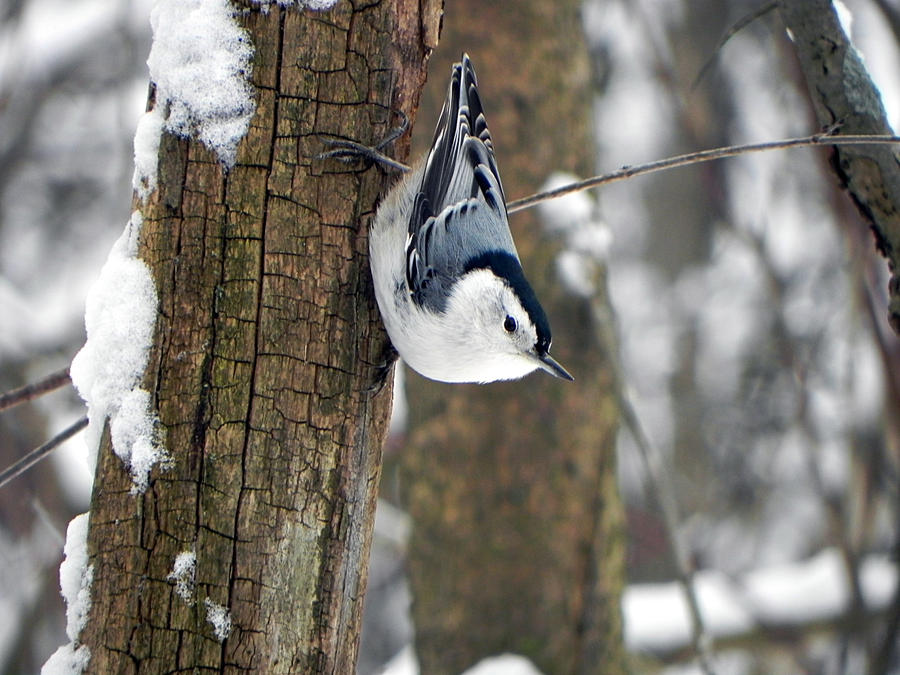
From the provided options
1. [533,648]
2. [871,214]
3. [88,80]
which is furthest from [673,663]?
[88,80]

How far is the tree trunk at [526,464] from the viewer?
329cm

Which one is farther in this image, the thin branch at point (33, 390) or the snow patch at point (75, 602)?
the thin branch at point (33, 390)

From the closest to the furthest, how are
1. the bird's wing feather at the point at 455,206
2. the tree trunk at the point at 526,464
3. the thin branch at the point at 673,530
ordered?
the bird's wing feather at the point at 455,206, the thin branch at the point at 673,530, the tree trunk at the point at 526,464

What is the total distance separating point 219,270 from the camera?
1582 millimetres

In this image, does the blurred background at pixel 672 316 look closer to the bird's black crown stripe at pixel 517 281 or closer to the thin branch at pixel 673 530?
the thin branch at pixel 673 530

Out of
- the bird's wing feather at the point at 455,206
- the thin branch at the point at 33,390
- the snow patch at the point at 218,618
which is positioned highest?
the bird's wing feather at the point at 455,206

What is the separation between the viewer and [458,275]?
2.19 metres

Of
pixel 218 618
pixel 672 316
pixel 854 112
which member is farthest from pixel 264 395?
pixel 672 316

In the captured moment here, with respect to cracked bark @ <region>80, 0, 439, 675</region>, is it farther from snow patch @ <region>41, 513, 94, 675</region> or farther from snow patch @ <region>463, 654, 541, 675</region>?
snow patch @ <region>463, 654, 541, 675</region>

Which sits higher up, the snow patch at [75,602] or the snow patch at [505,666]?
the snow patch at [75,602]

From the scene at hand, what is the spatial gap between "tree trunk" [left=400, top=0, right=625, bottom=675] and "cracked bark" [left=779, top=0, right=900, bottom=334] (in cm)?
160

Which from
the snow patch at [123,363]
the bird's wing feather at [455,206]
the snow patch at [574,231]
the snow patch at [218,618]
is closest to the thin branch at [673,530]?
the snow patch at [574,231]

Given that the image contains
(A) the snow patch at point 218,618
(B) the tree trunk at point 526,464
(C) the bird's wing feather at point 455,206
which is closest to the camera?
(A) the snow patch at point 218,618

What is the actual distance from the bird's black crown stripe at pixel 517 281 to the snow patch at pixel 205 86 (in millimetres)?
747
